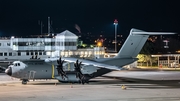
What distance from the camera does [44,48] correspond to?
8419 cm

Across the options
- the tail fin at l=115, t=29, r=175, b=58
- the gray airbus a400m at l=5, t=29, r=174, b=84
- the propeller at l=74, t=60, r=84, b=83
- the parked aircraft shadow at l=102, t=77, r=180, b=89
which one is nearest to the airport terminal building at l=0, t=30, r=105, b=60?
the parked aircraft shadow at l=102, t=77, r=180, b=89

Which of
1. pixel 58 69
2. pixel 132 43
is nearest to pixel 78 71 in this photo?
→ pixel 58 69

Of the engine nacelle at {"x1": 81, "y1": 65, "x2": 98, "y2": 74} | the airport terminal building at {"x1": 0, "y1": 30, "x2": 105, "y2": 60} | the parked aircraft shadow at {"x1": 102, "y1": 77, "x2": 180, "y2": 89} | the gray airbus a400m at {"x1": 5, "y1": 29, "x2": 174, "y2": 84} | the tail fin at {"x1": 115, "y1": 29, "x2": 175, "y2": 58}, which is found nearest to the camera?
the parked aircraft shadow at {"x1": 102, "y1": 77, "x2": 180, "y2": 89}

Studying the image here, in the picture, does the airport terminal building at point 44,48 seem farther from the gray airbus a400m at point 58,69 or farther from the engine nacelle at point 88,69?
the engine nacelle at point 88,69

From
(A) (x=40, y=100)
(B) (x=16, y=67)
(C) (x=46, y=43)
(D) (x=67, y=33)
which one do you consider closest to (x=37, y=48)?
(C) (x=46, y=43)

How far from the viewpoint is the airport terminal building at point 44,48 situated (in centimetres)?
8175

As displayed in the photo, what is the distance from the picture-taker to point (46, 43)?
85062 mm

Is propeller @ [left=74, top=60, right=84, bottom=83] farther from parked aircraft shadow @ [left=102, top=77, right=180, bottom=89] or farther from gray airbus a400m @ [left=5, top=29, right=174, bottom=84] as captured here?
parked aircraft shadow @ [left=102, top=77, right=180, bottom=89]

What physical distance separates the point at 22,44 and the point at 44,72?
4923 cm

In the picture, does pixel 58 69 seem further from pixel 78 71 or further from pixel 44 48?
pixel 44 48

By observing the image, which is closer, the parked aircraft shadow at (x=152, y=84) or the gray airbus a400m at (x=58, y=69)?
the parked aircraft shadow at (x=152, y=84)

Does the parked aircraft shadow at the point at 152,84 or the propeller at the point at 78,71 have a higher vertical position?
the propeller at the point at 78,71

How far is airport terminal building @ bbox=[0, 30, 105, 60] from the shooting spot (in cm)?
8175

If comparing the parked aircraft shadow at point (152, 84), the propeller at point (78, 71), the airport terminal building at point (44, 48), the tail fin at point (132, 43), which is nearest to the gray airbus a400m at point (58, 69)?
the propeller at point (78, 71)
